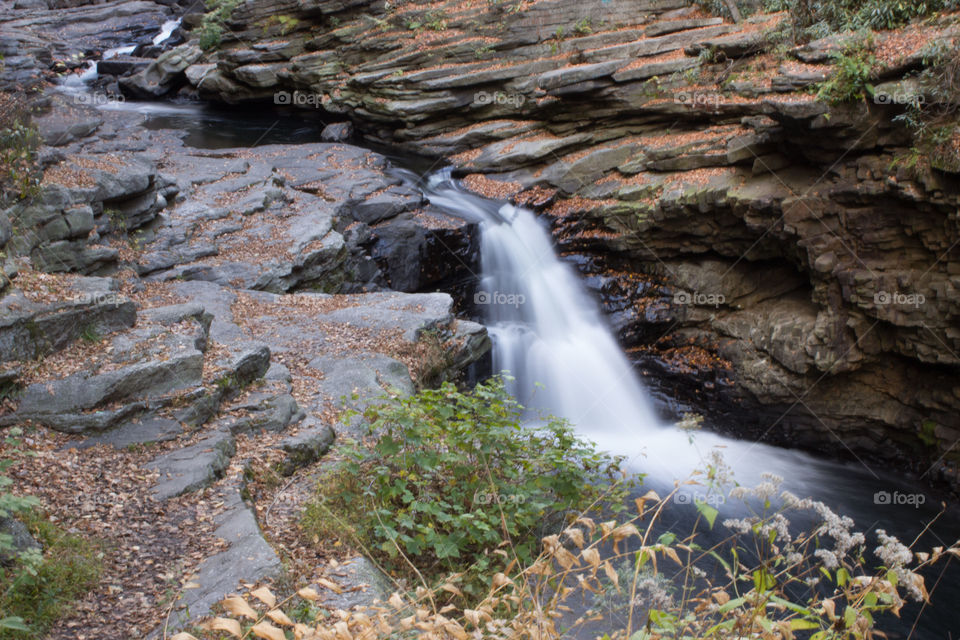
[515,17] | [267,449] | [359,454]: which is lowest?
[267,449]

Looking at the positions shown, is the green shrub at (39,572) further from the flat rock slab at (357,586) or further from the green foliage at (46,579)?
the flat rock slab at (357,586)

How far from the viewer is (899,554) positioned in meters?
2.33

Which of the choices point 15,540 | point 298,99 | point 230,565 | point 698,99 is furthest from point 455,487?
point 298,99

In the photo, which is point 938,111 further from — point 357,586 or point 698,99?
point 357,586

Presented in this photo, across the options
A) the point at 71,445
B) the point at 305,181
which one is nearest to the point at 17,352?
the point at 71,445

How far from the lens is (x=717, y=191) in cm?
1182

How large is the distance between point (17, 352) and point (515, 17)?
626 inches

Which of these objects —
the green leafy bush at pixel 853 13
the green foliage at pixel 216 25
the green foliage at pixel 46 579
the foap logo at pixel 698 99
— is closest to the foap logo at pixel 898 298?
the green leafy bush at pixel 853 13

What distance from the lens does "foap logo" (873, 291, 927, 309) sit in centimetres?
990

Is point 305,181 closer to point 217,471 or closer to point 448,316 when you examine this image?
point 448,316

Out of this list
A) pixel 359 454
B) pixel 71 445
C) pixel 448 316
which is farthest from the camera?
pixel 448 316

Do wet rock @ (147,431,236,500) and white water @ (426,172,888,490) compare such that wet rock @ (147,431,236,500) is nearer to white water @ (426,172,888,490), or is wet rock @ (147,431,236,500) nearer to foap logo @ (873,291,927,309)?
white water @ (426,172,888,490)

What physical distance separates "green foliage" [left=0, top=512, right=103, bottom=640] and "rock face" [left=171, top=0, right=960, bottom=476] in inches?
363

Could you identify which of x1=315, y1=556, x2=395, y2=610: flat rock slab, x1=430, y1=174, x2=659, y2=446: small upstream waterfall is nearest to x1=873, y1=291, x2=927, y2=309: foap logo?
x1=430, y1=174, x2=659, y2=446: small upstream waterfall
